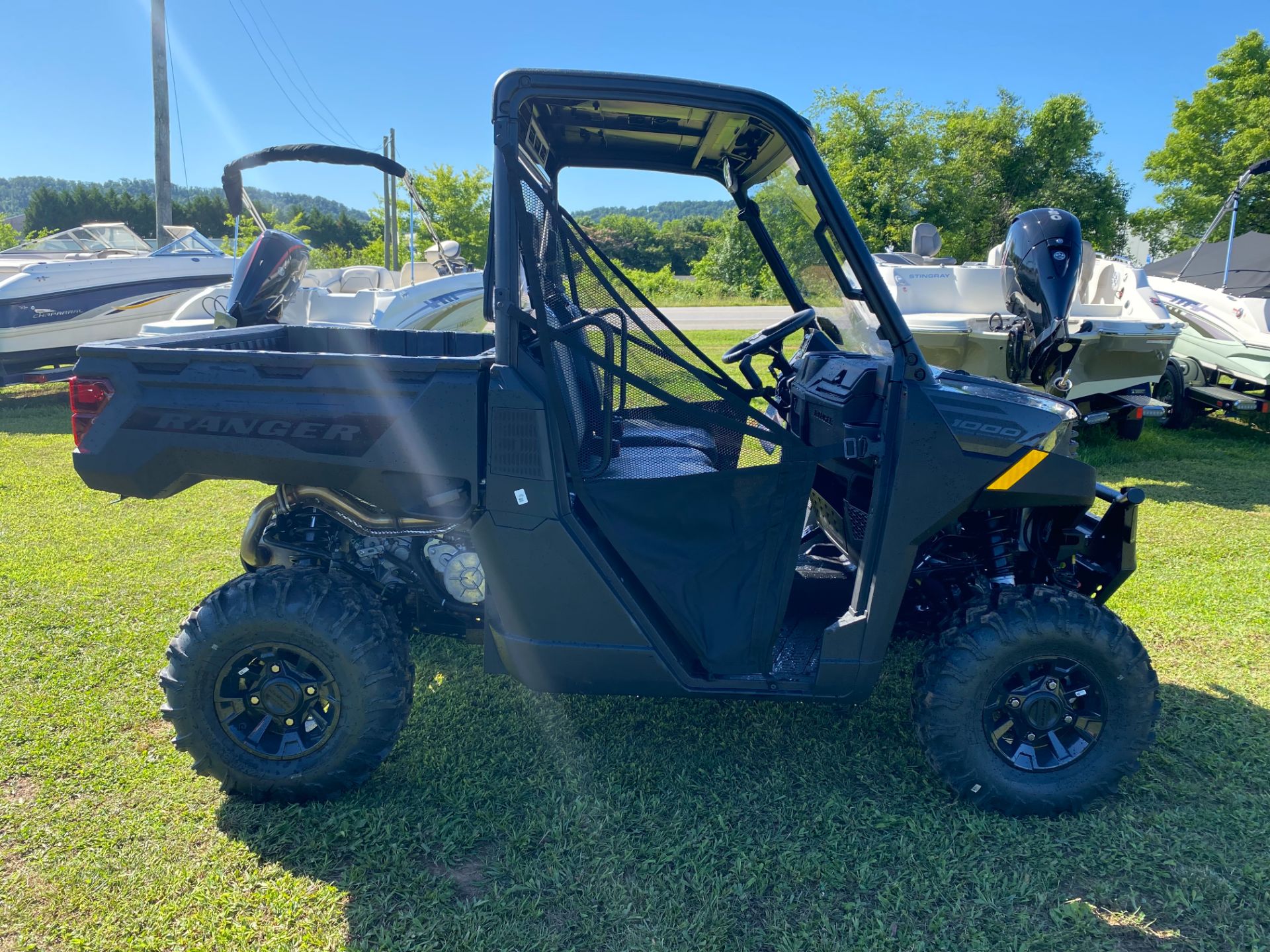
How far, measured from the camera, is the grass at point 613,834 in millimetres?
2201

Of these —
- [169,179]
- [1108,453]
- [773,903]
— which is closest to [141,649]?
[773,903]

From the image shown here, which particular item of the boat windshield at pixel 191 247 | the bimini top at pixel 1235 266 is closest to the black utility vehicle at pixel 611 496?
the bimini top at pixel 1235 266

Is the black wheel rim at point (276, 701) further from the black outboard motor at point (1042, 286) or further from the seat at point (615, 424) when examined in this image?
the black outboard motor at point (1042, 286)

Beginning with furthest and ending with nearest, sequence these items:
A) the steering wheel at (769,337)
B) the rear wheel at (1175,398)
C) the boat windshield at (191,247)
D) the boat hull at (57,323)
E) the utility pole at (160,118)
A: the utility pole at (160,118)
the boat windshield at (191,247)
the boat hull at (57,323)
the rear wheel at (1175,398)
the steering wheel at (769,337)

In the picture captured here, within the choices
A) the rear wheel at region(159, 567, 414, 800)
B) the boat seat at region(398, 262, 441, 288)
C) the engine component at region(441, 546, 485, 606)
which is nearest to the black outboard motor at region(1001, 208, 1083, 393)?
the engine component at region(441, 546, 485, 606)

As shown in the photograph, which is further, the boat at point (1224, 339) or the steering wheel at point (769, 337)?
the boat at point (1224, 339)

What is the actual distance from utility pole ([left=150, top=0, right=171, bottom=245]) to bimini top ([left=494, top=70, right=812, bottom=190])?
1447 centimetres

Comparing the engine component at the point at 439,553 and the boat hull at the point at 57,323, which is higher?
the boat hull at the point at 57,323

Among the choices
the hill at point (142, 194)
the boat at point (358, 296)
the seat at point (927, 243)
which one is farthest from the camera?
the hill at point (142, 194)

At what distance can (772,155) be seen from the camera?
2.72 meters

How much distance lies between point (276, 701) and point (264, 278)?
476 centimetres

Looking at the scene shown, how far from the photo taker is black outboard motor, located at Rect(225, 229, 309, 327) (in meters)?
6.38

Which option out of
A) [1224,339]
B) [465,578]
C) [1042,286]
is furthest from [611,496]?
[1224,339]

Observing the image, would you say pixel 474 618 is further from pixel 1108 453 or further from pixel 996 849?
pixel 1108 453
